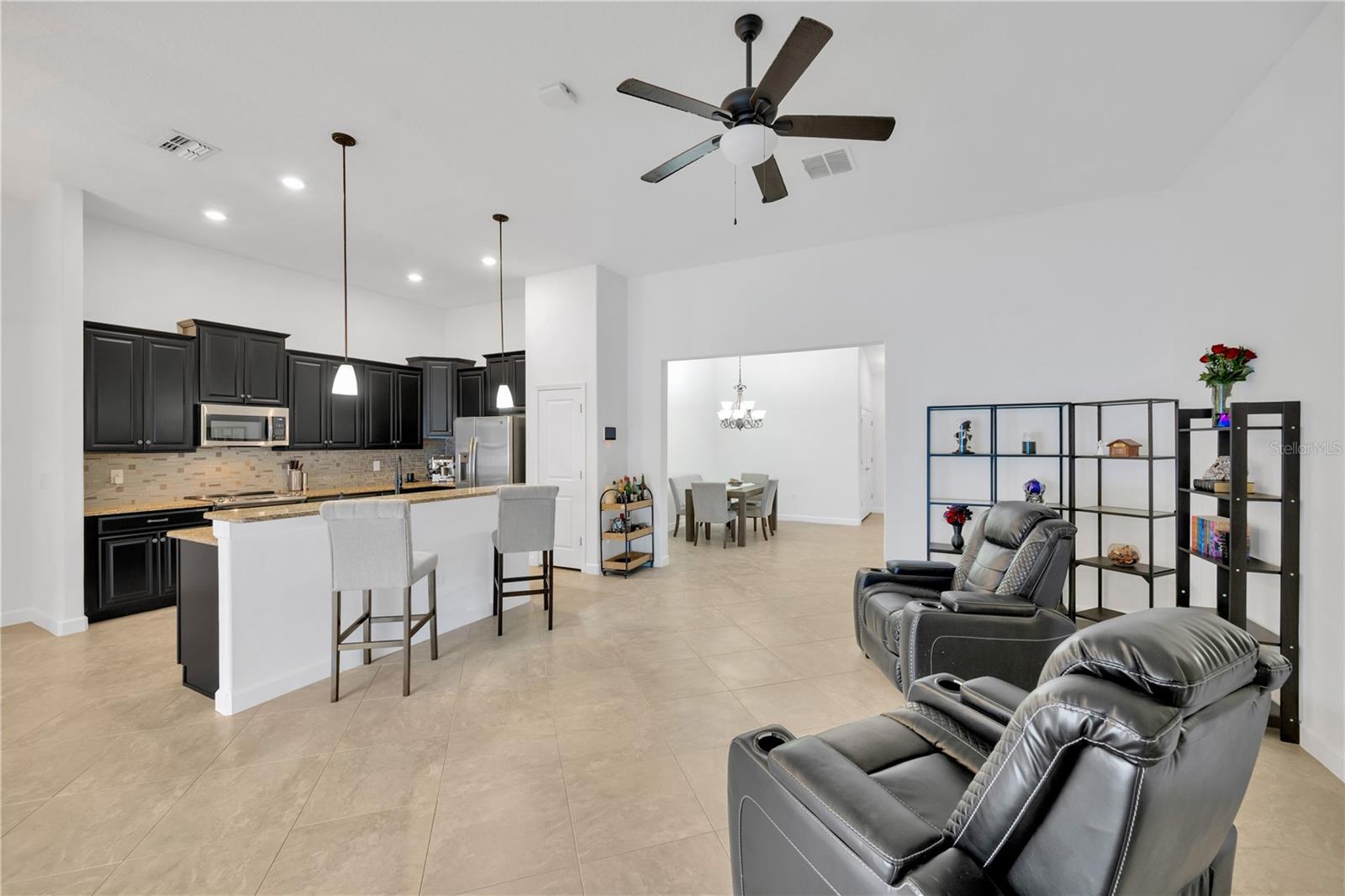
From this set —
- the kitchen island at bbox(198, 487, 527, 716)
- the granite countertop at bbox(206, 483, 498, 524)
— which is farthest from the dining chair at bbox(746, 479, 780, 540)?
the kitchen island at bbox(198, 487, 527, 716)

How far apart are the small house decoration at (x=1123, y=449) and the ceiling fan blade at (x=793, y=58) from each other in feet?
11.6

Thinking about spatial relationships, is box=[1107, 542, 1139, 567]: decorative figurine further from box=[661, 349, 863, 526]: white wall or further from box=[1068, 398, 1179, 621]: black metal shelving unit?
box=[661, 349, 863, 526]: white wall

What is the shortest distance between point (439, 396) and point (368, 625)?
4205mm

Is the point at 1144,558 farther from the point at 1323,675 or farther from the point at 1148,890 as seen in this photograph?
the point at 1148,890

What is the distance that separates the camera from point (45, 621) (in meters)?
4.08

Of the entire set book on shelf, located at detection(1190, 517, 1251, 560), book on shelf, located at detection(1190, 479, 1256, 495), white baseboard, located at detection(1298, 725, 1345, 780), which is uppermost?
book on shelf, located at detection(1190, 479, 1256, 495)

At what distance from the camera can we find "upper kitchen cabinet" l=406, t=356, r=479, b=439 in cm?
690

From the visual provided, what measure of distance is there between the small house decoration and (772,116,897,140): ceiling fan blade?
120 inches

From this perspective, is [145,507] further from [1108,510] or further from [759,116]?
[1108,510]

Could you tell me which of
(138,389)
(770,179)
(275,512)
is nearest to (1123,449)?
(770,179)

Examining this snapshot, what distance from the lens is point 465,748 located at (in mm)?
2477

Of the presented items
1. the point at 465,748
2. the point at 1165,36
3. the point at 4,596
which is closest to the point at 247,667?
the point at 465,748

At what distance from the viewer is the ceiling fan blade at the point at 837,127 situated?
227cm

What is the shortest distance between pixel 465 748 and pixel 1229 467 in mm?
3961
